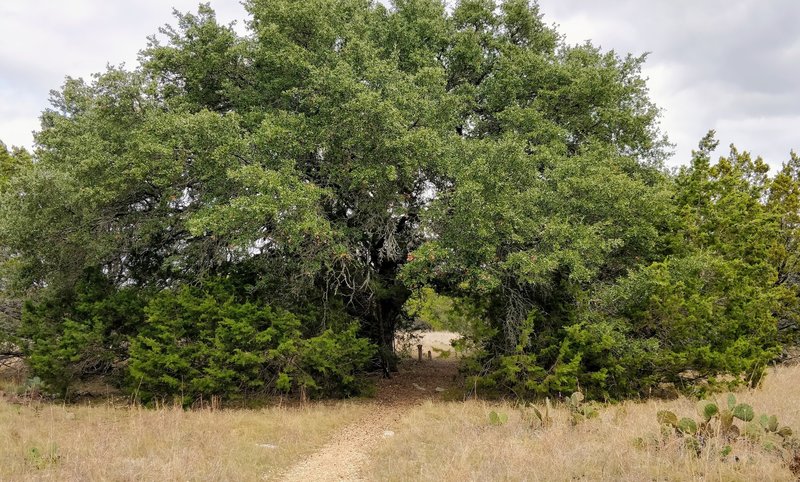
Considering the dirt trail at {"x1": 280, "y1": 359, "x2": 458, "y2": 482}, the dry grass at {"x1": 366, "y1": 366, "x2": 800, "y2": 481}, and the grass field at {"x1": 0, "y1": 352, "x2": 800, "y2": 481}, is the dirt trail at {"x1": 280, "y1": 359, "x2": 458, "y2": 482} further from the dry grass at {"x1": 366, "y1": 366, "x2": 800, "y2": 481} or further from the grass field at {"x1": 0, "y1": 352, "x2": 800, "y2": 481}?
the dry grass at {"x1": 366, "y1": 366, "x2": 800, "y2": 481}

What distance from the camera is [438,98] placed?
41.5 ft

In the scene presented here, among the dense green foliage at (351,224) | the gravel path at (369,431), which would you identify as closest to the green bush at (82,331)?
the dense green foliage at (351,224)

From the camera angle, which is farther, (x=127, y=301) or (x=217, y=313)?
(x=127, y=301)

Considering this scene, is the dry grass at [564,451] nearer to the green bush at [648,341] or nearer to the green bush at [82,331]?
the green bush at [648,341]

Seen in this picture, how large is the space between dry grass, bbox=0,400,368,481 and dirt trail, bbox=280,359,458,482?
11.9 inches

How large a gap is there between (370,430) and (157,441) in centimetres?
387

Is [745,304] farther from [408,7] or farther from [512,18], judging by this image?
[408,7]

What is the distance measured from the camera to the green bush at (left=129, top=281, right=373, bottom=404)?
11.0 m

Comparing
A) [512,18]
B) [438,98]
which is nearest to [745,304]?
[438,98]

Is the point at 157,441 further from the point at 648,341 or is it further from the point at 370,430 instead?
the point at 648,341

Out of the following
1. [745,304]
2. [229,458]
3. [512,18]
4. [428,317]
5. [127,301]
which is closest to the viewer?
[229,458]

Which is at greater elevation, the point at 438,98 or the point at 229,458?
the point at 438,98

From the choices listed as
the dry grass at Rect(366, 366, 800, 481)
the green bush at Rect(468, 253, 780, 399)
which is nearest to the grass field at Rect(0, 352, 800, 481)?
the dry grass at Rect(366, 366, 800, 481)

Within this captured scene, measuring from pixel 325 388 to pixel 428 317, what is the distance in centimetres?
700
